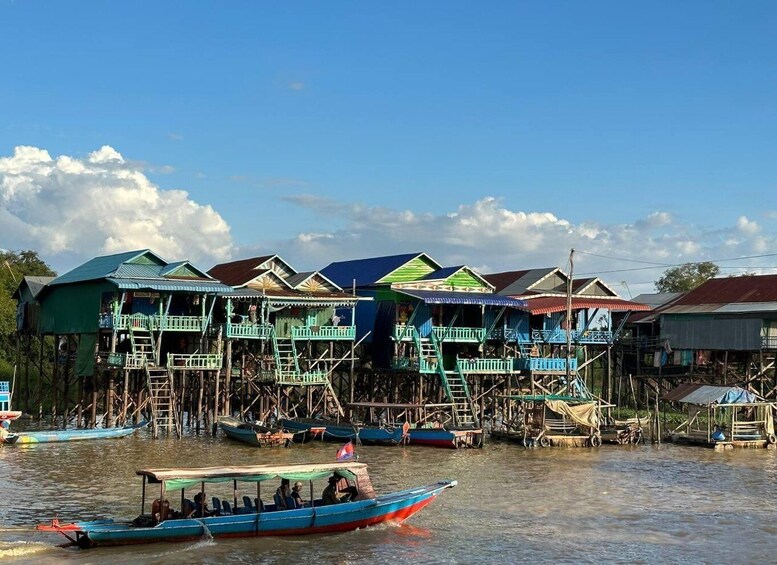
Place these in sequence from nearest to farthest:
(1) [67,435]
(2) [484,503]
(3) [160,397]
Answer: (2) [484,503], (1) [67,435], (3) [160,397]

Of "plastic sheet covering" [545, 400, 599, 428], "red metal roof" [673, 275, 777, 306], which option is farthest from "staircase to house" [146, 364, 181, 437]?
"red metal roof" [673, 275, 777, 306]

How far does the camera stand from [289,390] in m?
43.5

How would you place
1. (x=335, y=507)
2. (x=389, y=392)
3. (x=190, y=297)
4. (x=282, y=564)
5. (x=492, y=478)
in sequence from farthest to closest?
(x=389, y=392), (x=190, y=297), (x=492, y=478), (x=335, y=507), (x=282, y=564)

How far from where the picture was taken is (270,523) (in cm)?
2195

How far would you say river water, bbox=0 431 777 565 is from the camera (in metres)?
21.4

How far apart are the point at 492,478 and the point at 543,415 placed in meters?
10.3

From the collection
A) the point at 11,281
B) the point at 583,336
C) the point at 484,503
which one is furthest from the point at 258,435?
the point at 11,281

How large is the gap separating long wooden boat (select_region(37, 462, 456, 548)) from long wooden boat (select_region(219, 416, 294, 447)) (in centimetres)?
1454

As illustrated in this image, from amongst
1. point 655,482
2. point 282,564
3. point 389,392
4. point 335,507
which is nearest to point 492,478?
point 655,482

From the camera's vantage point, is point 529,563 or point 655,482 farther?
point 655,482

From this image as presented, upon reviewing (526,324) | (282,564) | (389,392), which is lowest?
(282,564)

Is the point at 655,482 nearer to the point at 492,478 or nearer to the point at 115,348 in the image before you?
the point at 492,478

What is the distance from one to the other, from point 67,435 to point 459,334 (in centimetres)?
1839

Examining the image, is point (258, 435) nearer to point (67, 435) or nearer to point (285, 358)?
point (67, 435)
